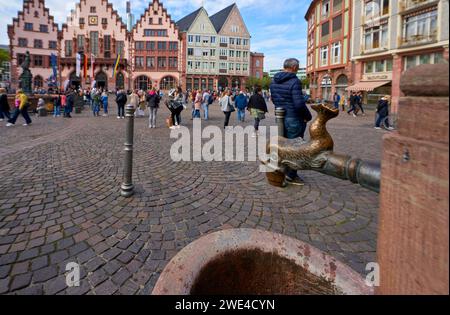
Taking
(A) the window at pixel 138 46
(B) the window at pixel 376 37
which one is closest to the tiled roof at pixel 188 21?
(A) the window at pixel 138 46

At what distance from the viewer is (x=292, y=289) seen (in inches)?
54.3

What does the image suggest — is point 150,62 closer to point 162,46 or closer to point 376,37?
point 162,46

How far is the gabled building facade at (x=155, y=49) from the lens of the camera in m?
56.0

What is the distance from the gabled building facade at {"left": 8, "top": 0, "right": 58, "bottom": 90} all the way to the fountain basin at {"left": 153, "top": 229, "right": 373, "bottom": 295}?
59678mm

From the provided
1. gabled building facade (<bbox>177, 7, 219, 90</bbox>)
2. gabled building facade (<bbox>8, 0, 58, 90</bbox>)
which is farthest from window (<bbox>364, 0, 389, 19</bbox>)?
gabled building facade (<bbox>8, 0, 58, 90</bbox>)

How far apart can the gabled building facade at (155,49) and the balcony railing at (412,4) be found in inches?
1637

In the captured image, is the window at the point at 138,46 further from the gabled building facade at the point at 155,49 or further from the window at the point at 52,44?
the window at the point at 52,44

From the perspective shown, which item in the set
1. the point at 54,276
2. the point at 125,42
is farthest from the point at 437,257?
the point at 125,42

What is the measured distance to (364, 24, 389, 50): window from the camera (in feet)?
95.6

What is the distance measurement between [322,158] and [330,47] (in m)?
41.3

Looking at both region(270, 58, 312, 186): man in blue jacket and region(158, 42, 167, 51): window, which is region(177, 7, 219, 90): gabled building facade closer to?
region(158, 42, 167, 51): window

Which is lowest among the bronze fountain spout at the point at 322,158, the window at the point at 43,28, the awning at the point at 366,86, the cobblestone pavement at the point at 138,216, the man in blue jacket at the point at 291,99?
the cobblestone pavement at the point at 138,216

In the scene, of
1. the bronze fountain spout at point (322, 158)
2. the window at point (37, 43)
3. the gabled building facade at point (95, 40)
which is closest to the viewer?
the bronze fountain spout at point (322, 158)
